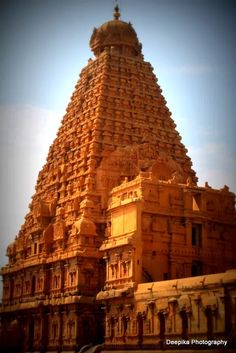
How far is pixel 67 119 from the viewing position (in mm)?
62406

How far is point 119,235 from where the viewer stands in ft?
153

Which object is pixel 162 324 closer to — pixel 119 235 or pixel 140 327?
pixel 140 327

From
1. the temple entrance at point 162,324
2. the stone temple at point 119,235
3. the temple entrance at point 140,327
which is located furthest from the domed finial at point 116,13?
the temple entrance at point 162,324

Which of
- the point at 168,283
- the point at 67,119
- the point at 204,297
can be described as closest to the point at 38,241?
the point at 67,119

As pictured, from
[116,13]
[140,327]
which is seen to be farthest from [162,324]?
[116,13]

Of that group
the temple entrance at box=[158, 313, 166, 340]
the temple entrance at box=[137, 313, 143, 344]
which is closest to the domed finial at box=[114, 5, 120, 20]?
the temple entrance at box=[137, 313, 143, 344]

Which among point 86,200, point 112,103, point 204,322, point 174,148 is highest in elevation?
point 112,103

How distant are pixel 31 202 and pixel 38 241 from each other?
24.6 feet

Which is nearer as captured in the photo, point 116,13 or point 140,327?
point 140,327

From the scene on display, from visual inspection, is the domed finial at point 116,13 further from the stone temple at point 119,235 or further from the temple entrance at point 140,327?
the temple entrance at point 140,327

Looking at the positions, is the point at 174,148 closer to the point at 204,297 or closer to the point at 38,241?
the point at 38,241

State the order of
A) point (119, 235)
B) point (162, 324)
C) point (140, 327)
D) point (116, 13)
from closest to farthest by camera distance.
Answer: point (162, 324) < point (140, 327) < point (119, 235) < point (116, 13)

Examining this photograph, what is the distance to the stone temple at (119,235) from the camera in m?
40.7

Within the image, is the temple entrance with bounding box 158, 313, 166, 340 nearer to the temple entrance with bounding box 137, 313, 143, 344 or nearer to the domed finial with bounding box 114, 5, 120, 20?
the temple entrance with bounding box 137, 313, 143, 344
